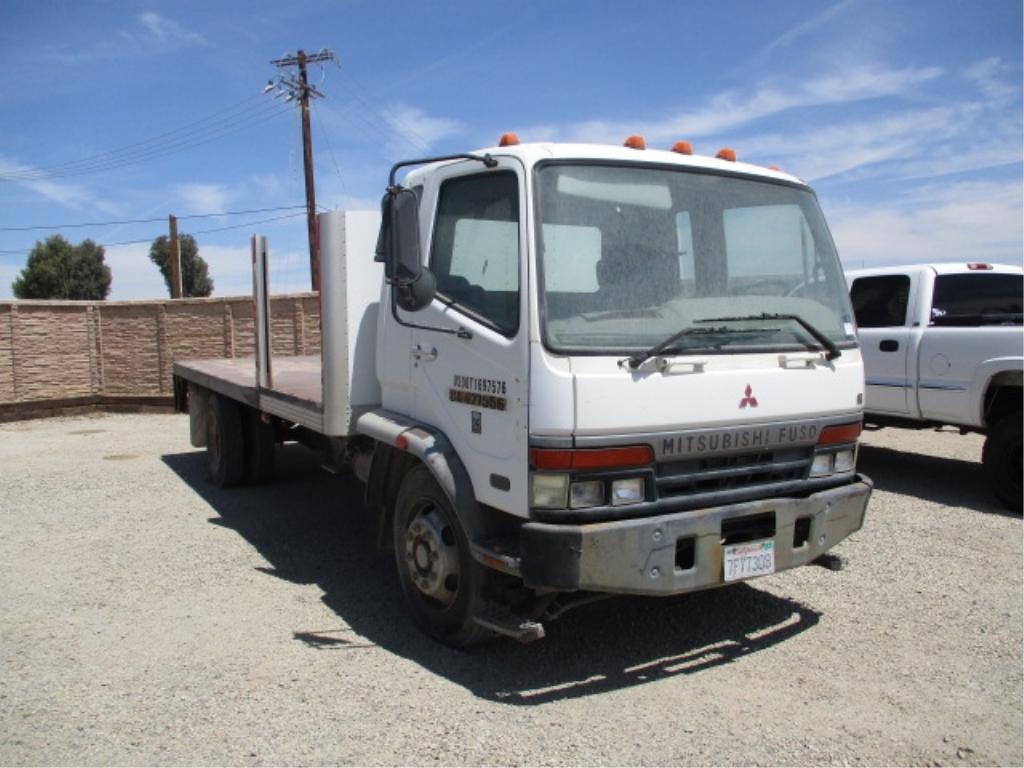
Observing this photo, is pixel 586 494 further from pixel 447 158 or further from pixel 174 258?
pixel 174 258

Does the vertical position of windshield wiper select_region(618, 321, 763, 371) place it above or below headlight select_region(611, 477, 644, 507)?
above

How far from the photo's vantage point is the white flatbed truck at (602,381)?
345 centimetres

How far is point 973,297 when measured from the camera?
762cm

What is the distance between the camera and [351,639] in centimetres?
438

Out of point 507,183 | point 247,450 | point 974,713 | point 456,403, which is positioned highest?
point 507,183

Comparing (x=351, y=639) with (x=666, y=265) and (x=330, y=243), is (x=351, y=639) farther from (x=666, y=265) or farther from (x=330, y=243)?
(x=666, y=265)

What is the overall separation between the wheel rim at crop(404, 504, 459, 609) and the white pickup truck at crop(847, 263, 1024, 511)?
17.0 ft

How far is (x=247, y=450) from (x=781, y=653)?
5.39 m

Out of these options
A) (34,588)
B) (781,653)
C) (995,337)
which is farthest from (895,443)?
(34,588)

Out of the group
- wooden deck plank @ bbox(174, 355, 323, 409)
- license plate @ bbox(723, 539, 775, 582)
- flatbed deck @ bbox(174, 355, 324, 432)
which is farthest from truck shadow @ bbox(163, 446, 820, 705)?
wooden deck plank @ bbox(174, 355, 323, 409)

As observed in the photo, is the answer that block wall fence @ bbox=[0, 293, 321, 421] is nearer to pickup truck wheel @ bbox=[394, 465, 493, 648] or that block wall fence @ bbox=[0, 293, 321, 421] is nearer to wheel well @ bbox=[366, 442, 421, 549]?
wheel well @ bbox=[366, 442, 421, 549]

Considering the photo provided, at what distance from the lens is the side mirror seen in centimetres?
383

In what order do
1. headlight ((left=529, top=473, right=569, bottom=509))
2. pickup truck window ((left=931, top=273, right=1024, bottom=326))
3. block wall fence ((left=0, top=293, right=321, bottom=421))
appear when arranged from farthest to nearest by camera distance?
block wall fence ((left=0, top=293, right=321, bottom=421))
pickup truck window ((left=931, top=273, right=1024, bottom=326))
headlight ((left=529, top=473, right=569, bottom=509))

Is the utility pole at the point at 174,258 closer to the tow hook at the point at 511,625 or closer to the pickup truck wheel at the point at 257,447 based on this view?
the pickup truck wheel at the point at 257,447
